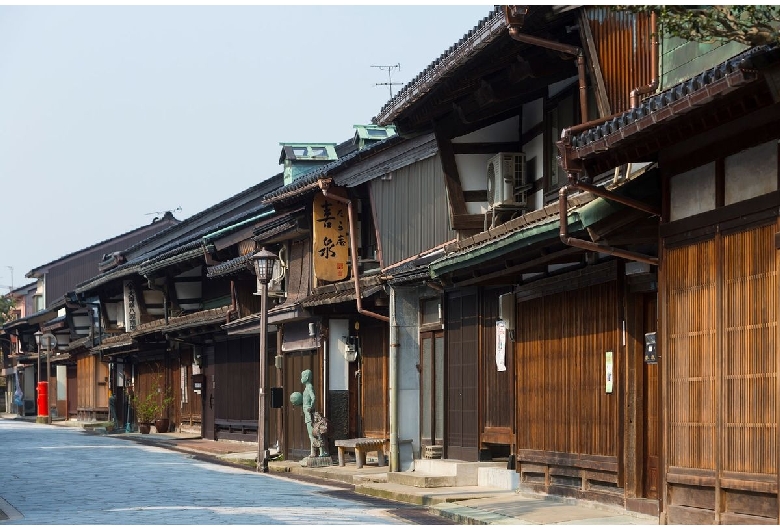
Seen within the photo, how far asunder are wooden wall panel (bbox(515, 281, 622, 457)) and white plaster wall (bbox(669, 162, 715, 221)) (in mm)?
3112

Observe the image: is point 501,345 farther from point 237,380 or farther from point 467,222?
point 237,380

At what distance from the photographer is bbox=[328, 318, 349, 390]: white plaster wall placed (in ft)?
108

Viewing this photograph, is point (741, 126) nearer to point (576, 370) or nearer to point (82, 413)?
point (576, 370)

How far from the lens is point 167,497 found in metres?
21.3

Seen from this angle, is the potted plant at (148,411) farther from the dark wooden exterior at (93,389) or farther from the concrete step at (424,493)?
the concrete step at (424,493)

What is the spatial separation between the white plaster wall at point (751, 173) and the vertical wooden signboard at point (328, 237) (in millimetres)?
18709

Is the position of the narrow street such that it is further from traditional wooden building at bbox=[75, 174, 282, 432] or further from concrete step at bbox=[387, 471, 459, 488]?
traditional wooden building at bbox=[75, 174, 282, 432]

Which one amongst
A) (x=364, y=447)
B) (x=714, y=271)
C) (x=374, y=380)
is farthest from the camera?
(x=374, y=380)

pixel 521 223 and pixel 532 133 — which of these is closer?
pixel 521 223

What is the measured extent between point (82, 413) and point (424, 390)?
49015 millimetres

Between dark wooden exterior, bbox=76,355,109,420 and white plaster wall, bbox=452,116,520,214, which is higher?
white plaster wall, bbox=452,116,520,214

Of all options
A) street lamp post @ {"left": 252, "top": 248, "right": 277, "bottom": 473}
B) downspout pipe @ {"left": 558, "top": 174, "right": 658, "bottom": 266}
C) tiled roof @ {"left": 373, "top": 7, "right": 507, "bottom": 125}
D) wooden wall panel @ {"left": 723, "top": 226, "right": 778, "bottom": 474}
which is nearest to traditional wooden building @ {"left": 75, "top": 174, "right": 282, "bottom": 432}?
street lamp post @ {"left": 252, "top": 248, "right": 277, "bottom": 473}

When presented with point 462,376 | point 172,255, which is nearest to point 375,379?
point 462,376

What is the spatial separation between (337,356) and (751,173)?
20.2 meters
